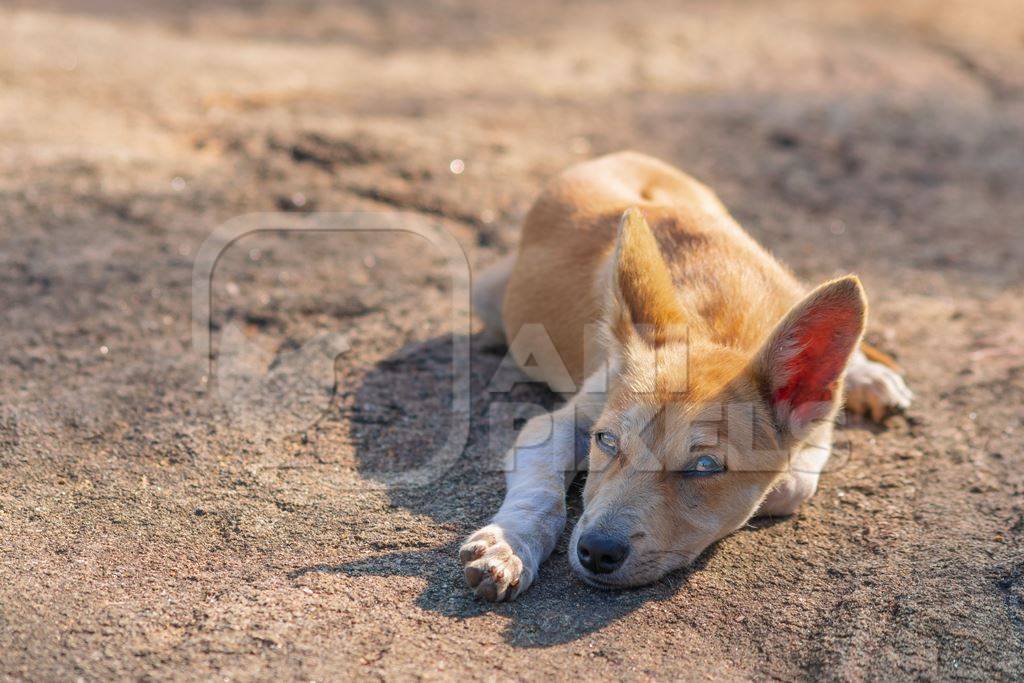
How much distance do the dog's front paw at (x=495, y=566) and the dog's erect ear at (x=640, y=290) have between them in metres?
1.00

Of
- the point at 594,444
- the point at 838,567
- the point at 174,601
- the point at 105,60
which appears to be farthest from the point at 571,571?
the point at 105,60

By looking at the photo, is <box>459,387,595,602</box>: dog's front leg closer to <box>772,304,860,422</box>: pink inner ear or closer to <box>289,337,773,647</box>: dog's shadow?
<box>289,337,773,647</box>: dog's shadow

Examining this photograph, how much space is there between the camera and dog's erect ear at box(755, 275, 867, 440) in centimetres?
392

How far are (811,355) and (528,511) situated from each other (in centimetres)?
124

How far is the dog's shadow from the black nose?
0.14 m

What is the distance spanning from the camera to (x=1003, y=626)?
3805 millimetres

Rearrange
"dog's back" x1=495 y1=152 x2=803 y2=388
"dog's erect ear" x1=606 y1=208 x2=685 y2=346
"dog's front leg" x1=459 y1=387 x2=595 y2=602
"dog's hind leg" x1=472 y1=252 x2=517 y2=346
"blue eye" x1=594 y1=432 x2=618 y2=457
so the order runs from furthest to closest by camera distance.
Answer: "dog's hind leg" x1=472 y1=252 x2=517 y2=346, "dog's back" x1=495 y1=152 x2=803 y2=388, "dog's erect ear" x1=606 y1=208 x2=685 y2=346, "blue eye" x1=594 y1=432 x2=618 y2=457, "dog's front leg" x1=459 y1=387 x2=595 y2=602

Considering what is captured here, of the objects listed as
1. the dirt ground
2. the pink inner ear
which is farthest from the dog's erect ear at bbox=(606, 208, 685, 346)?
the dirt ground

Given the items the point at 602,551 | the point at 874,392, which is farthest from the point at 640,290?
the point at 874,392

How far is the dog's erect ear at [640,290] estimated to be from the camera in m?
4.33

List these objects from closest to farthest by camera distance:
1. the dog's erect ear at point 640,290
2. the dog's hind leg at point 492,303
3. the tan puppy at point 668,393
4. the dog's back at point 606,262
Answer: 1. the tan puppy at point 668,393
2. the dog's erect ear at point 640,290
3. the dog's back at point 606,262
4. the dog's hind leg at point 492,303

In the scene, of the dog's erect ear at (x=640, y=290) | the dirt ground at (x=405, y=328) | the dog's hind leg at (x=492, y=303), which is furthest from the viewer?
the dog's hind leg at (x=492, y=303)

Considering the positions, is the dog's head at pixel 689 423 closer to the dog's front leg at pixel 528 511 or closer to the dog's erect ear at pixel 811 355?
the dog's erect ear at pixel 811 355

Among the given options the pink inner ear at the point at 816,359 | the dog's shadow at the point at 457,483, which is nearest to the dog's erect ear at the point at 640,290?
the pink inner ear at the point at 816,359
